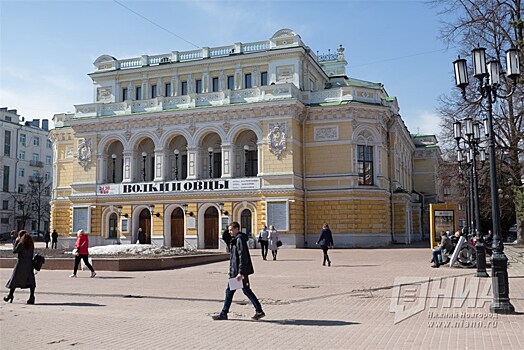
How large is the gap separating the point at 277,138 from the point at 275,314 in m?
30.7

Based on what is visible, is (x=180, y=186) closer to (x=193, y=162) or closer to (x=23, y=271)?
(x=193, y=162)

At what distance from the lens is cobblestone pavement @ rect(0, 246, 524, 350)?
8594 millimetres

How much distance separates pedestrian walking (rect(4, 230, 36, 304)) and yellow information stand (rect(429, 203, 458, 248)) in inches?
830

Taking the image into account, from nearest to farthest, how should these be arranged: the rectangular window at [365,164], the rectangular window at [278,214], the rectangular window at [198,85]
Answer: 1. the rectangular window at [278,214]
2. the rectangular window at [365,164]
3. the rectangular window at [198,85]

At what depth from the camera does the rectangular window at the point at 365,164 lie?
138 ft

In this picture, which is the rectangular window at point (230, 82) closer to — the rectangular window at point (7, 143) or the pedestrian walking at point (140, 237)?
the pedestrian walking at point (140, 237)

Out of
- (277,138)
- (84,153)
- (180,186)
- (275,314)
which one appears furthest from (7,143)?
(275,314)

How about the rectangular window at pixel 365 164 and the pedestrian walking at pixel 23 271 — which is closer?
the pedestrian walking at pixel 23 271

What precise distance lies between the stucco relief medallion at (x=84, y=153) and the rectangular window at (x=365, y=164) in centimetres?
2326

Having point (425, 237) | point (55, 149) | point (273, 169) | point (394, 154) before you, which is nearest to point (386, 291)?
point (273, 169)

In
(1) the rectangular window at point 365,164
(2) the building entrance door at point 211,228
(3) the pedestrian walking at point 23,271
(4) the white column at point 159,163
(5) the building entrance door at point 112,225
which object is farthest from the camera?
(5) the building entrance door at point 112,225

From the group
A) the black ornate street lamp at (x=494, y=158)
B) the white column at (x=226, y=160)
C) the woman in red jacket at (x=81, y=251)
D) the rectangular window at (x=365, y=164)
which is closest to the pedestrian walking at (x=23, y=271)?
the woman in red jacket at (x=81, y=251)

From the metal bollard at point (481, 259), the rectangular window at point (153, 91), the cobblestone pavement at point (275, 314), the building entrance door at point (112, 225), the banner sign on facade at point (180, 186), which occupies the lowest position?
the cobblestone pavement at point (275, 314)

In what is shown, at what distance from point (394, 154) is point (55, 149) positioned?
32224mm
